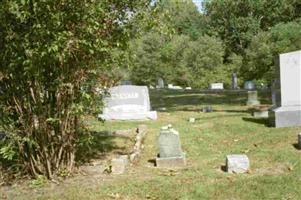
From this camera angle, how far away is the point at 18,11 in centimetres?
689

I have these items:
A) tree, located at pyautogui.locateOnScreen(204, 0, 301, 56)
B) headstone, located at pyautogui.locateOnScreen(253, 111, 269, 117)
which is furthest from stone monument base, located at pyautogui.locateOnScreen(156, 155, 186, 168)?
tree, located at pyautogui.locateOnScreen(204, 0, 301, 56)

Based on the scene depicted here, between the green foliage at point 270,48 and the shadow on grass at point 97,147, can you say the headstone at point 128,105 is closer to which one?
the shadow on grass at point 97,147

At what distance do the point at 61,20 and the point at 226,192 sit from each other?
10.9 feet

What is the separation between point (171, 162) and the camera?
897 centimetres

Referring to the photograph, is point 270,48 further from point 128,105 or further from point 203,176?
point 203,176

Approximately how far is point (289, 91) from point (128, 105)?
19.7 feet

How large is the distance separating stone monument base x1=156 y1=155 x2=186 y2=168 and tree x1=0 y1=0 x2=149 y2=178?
5.12 ft

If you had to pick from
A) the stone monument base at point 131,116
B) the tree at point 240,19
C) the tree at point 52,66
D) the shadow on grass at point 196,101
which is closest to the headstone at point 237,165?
the tree at point 52,66

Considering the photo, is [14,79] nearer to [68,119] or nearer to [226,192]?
→ [68,119]

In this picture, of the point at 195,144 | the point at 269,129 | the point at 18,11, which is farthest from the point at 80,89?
the point at 269,129

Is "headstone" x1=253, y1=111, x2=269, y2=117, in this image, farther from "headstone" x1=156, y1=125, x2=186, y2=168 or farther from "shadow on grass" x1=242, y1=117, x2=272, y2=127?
"headstone" x1=156, y1=125, x2=186, y2=168

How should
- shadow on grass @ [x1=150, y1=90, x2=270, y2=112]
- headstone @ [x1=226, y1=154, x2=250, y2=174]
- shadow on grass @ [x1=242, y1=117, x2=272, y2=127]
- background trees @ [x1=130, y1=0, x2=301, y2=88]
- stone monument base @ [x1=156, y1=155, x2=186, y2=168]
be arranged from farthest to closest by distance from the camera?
background trees @ [x1=130, y1=0, x2=301, y2=88] → shadow on grass @ [x1=150, y1=90, x2=270, y2=112] → shadow on grass @ [x1=242, y1=117, x2=272, y2=127] → stone monument base @ [x1=156, y1=155, x2=186, y2=168] → headstone @ [x1=226, y1=154, x2=250, y2=174]

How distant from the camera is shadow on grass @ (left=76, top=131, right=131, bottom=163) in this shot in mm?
9261

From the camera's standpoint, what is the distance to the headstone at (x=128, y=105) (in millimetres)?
16781
